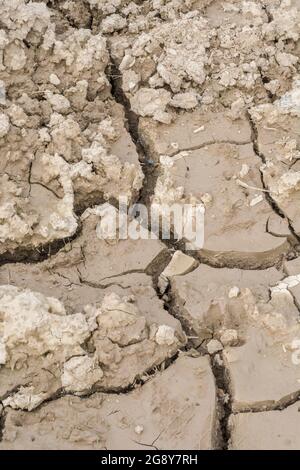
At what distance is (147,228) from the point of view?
3.05 m

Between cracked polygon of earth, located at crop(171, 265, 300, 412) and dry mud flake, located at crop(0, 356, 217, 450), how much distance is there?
15 centimetres

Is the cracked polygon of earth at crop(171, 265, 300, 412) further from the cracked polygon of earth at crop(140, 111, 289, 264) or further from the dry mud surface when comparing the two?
the cracked polygon of earth at crop(140, 111, 289, 264)

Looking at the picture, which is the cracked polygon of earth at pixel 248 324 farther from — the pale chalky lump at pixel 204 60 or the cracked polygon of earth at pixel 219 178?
the pale chalky lump at pixel 204 60

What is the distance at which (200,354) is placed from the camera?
2.63 metres

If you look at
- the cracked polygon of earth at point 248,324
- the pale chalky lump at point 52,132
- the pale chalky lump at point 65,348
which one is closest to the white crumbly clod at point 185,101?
the pale chalky lump at point 52,132

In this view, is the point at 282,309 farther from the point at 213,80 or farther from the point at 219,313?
the point at 213,80

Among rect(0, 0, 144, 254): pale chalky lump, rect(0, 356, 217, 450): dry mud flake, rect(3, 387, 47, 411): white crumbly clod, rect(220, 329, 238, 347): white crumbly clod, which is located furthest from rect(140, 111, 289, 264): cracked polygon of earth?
rect(3, 387, 47, 411): white crumbly clod

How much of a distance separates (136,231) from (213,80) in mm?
962

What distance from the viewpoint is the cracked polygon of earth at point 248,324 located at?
2545 millimetres

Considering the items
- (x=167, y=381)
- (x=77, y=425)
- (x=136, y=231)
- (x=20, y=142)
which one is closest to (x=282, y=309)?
(x=167, y=381)

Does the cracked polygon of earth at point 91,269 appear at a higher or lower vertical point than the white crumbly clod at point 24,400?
higher

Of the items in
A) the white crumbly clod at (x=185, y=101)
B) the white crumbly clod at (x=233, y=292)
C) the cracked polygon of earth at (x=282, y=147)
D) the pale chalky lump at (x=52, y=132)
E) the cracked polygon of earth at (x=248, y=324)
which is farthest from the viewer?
the white crumbly clod at (x=185, y=101)

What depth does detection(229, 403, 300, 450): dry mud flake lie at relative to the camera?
2.44 meters

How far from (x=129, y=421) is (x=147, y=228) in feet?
3.06
